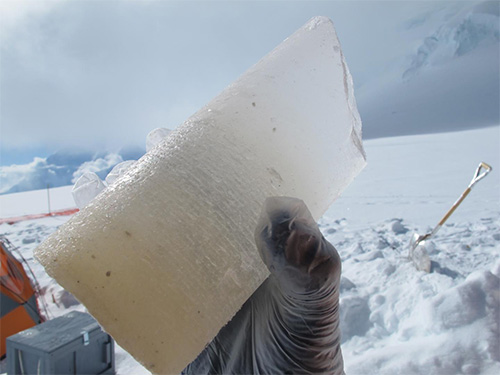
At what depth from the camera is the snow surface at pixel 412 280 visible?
6.46 ft

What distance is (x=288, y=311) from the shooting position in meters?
0.67

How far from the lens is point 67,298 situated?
3.40 meters

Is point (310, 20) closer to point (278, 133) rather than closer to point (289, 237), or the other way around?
point (278, 133)

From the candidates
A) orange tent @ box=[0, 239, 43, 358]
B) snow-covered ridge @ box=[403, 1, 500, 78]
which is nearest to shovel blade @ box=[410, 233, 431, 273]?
orange tent @ box=[0, 239, 43, 358]

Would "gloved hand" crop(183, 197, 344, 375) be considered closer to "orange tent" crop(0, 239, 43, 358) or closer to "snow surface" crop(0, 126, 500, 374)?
"snow surface" crop(0, 126, 500, 374)

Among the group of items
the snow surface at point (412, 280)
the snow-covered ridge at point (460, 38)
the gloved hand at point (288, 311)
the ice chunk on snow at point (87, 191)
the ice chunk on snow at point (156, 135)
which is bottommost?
→ the snow surface at point (412, 280)

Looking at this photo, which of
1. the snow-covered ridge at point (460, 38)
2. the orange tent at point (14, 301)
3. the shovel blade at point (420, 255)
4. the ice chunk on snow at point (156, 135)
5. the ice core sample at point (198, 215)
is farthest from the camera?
the snow-covered ridge at point (460, 38)

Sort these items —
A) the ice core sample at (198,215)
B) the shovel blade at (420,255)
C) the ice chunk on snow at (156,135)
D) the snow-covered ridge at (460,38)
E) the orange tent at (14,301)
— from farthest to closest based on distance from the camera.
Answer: the snow-covered ridge at (460,38)
the shovel blade at (420,255)
the orange tent at (14,301)
the ice chunk on snow at (156,135)
the ice core sample at (198,215)

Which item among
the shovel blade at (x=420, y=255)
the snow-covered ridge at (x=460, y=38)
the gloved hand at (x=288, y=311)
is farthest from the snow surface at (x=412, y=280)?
the snow-covered ridge at (x=460, y=38)

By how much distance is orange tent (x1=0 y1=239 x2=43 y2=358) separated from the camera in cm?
281

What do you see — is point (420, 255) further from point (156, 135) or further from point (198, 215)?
point (198, 215)

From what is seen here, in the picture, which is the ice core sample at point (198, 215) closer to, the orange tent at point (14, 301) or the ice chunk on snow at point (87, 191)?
the ice chunk on snow at point (87, 191)

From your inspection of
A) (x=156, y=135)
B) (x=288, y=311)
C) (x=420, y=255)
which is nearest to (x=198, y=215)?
(x=288, y=311)

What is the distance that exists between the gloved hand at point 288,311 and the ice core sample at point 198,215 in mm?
48
